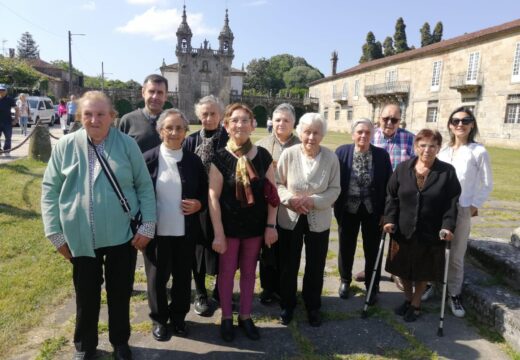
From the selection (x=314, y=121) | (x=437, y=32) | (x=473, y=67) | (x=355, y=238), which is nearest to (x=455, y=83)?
(x=473, y=67)

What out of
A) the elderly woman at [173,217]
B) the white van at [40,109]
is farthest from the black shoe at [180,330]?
the white van at [40,109]

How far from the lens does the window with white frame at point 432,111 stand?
30920 millimetres

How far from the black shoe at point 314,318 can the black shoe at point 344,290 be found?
1.95 feet

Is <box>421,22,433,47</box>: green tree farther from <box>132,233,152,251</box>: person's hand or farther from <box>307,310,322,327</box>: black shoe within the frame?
<box>132,233,152,251</box>: person's hand

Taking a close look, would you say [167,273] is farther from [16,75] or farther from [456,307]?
[16,75]

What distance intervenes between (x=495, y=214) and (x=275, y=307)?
18.7 ft

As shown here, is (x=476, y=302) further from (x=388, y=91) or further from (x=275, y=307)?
(x=388, y=91)

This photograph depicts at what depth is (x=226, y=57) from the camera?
5450cm

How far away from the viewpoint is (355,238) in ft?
12.8

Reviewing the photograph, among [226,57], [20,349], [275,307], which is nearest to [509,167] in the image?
[275,307]

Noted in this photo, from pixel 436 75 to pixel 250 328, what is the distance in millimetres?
32990

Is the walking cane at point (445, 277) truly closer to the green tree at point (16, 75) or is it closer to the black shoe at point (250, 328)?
the black shoe at point (250, 328)

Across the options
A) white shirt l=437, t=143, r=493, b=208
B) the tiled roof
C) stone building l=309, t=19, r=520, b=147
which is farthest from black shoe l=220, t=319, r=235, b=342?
the tiled roof

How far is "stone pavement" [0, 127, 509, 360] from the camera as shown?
9.29 ft
